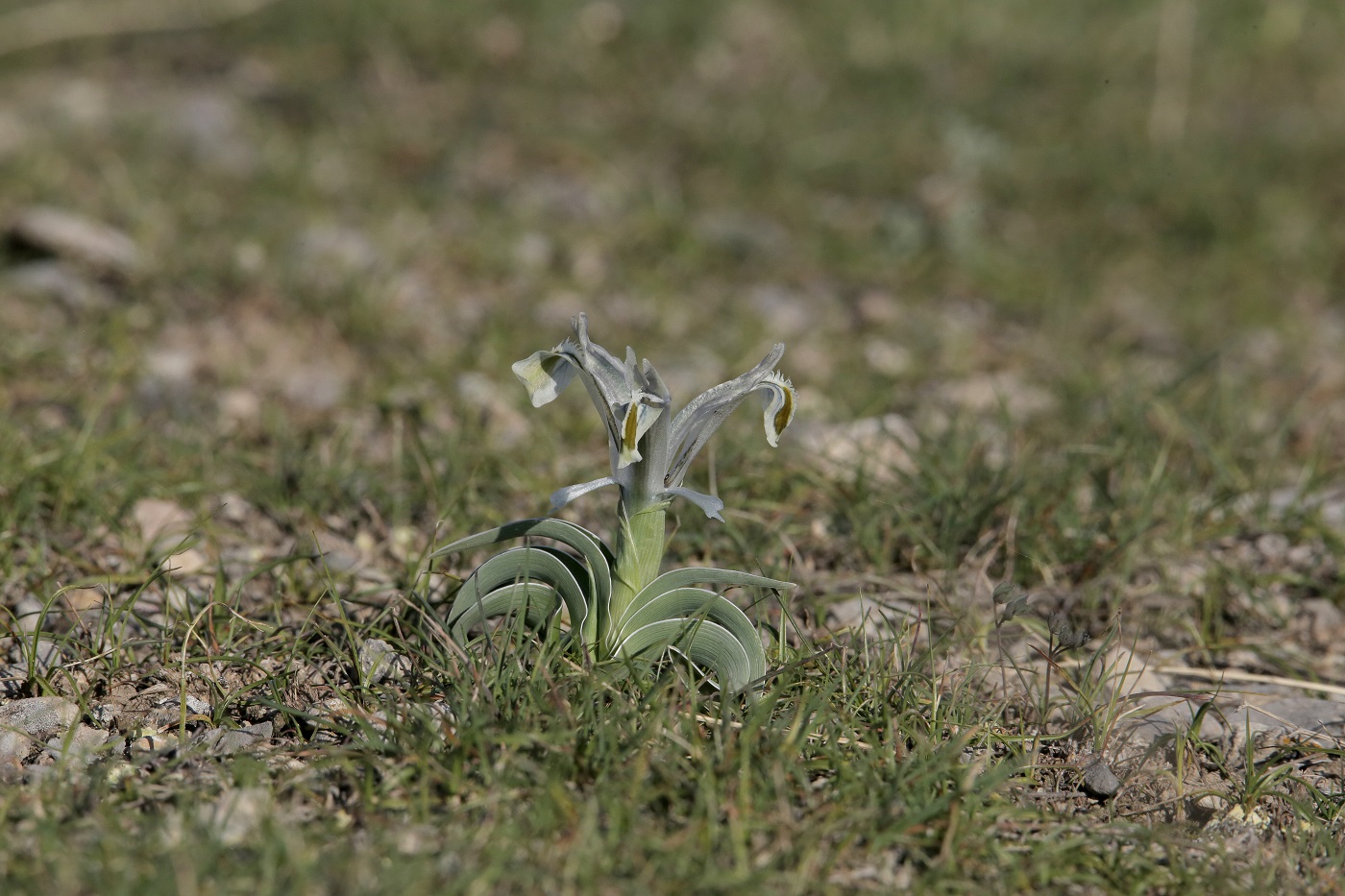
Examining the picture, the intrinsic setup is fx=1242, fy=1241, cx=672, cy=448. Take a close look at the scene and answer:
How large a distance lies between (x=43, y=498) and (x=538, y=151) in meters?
3.20

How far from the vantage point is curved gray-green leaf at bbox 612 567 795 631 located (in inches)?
81.8

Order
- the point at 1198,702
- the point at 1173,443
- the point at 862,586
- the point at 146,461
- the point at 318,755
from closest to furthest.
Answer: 1. the point at 318,755
2. the point at 1198,702
3. the point at 862,586
4. the point at 146,461
5. the point at 1173,443

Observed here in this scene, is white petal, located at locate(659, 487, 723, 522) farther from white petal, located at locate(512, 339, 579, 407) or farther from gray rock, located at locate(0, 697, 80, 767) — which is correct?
gray rock, located at locate(0, 697, 80, 767)

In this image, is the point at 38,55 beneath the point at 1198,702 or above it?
above

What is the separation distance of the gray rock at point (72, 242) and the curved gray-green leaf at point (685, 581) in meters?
2.82

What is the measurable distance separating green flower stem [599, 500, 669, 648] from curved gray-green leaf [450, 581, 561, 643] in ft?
0.33

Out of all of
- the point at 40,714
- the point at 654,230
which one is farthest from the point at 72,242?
the point at 40,714

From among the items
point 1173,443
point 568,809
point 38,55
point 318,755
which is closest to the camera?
point 568,809

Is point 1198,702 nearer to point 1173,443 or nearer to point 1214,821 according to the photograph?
point 1214,821

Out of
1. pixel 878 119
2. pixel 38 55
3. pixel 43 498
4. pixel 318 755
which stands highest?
pixel 878 119

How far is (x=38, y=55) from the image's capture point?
6008 millimetres

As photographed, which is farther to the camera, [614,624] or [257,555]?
[257,555]

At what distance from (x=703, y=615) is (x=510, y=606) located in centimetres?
35

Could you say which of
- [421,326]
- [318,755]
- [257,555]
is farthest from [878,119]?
[318,755]
